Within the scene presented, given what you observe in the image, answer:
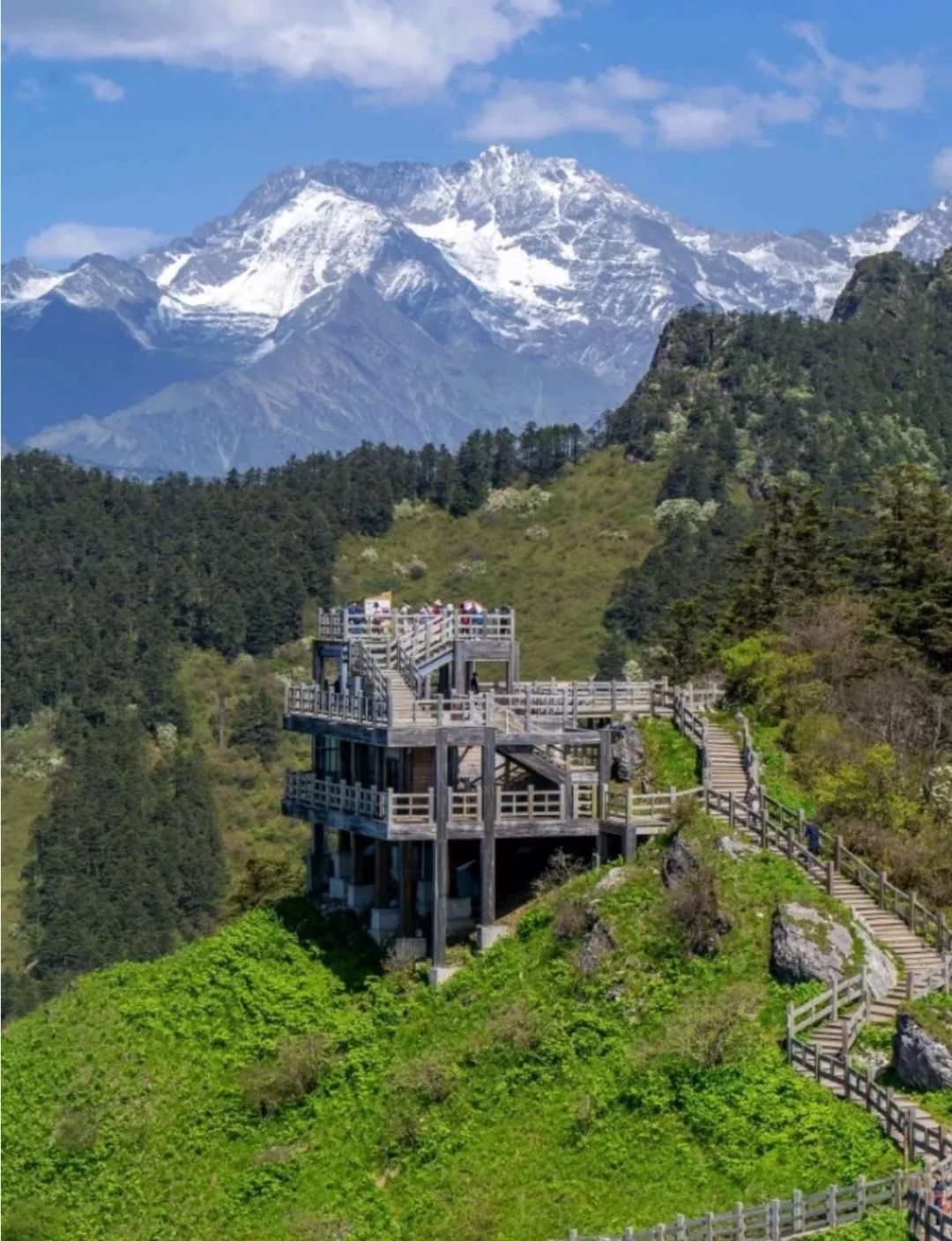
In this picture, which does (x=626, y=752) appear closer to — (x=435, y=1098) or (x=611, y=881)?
(x=611, y=881)

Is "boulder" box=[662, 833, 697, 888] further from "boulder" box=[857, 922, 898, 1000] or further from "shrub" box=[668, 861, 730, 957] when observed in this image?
"boulder" box=[857, 922, 898, 1000]

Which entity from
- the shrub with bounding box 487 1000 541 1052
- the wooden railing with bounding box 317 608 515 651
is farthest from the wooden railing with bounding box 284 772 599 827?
the shrub with bounding box 487 1000 541 1052

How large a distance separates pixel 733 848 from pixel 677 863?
1.62 meters

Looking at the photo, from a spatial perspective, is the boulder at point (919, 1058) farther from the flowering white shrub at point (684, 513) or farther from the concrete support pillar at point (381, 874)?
the flowering white shrub at point (684, 513)

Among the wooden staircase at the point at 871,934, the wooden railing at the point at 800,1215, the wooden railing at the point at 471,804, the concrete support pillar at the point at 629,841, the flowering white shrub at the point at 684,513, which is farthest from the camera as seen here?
the flowering white shrub at the point at 684,513

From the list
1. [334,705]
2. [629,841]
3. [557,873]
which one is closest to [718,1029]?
[629,841]

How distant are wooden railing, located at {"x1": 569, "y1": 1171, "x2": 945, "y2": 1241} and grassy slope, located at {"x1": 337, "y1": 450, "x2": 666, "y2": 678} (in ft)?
307

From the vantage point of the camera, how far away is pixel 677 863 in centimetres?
4741

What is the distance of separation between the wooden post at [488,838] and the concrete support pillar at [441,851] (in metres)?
0.79

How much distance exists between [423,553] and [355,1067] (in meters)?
109

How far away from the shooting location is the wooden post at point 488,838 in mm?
51812

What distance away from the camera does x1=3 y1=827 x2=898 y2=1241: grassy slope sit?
3941cm

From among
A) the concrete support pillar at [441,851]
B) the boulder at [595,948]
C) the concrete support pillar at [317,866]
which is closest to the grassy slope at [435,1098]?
the boulder at [595,948]

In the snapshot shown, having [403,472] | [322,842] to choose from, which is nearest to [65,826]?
[403,472]
